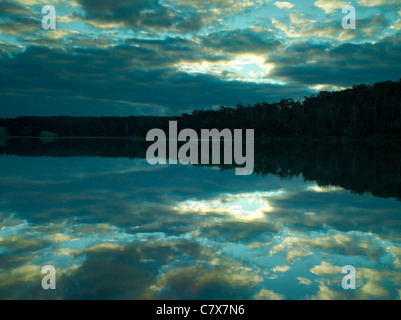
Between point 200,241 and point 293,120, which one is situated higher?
point 293,120

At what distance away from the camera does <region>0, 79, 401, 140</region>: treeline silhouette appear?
83625 millimetres

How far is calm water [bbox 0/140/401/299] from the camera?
465 cm

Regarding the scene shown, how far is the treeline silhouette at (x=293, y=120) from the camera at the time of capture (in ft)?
274

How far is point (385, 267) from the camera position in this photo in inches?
214

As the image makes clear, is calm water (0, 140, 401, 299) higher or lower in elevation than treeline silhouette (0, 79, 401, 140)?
lower

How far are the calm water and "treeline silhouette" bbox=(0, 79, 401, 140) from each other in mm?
75469

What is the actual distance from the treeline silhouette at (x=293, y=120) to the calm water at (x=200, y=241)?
7547 centimetres

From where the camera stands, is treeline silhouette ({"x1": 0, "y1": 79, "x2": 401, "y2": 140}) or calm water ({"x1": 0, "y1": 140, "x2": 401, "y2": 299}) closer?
calm water ({"x1": 0, "y1": 140, "x2": 401, "y2": 299})

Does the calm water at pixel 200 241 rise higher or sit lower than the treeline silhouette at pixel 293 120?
lower

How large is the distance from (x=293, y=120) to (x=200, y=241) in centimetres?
9090

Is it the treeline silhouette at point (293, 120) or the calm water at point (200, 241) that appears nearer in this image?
the calm water at point (200, 241)

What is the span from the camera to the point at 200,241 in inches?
260

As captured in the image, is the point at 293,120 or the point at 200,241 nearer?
the point at 200,241
